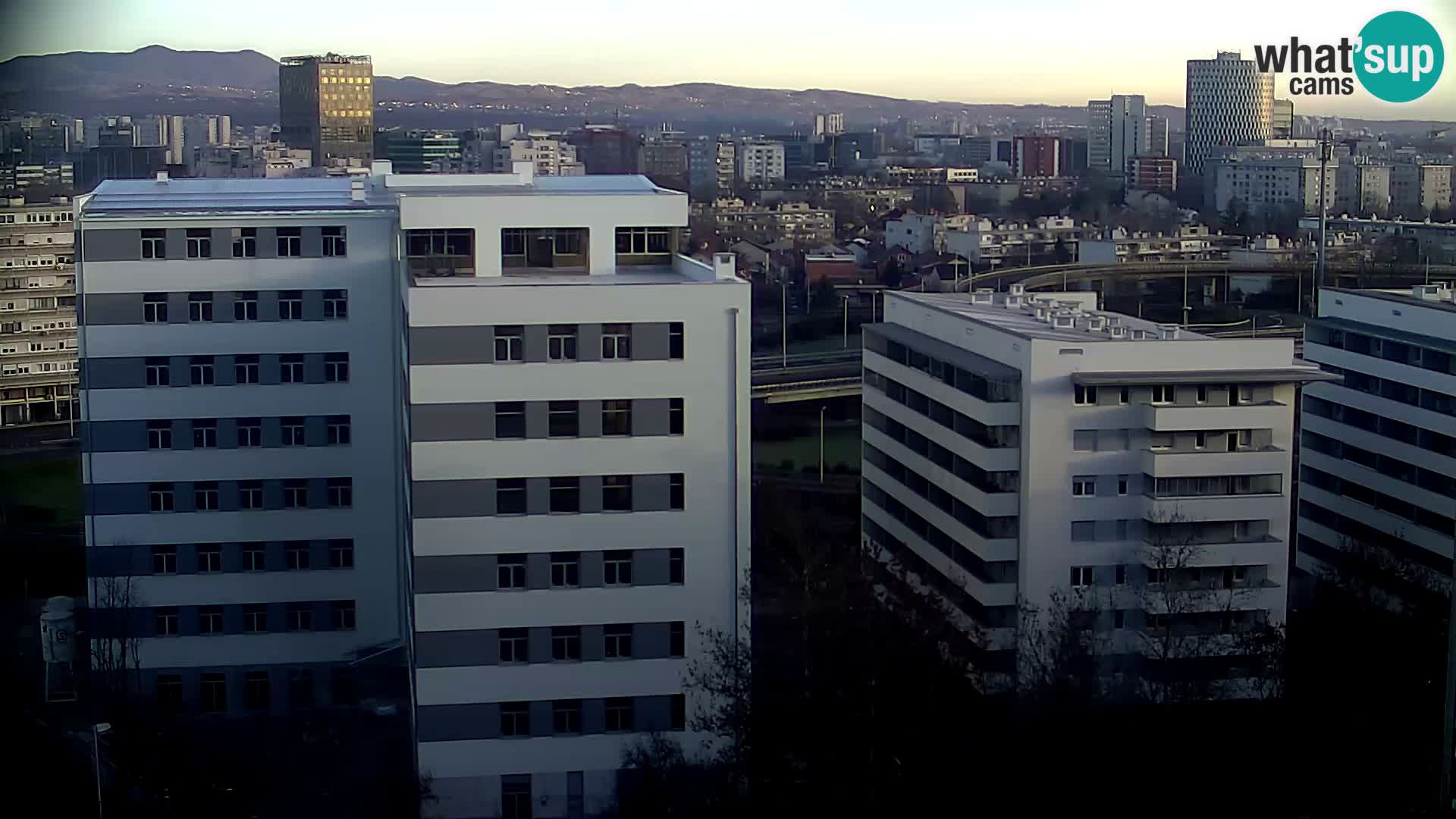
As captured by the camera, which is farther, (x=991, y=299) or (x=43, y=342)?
(x=43, y=342)

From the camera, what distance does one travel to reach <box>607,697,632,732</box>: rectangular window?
155 inches

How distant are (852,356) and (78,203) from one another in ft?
23.0

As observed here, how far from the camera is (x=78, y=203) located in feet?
16.1

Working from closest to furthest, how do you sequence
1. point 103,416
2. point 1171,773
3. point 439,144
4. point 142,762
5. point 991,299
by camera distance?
point 1171,773 → point 142,762 → point 103,416 → point 991,299 → point 439,144

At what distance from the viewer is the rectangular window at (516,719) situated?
12.8ft

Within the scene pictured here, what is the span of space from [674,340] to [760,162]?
49.5 feet

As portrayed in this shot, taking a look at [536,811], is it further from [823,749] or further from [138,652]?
[138,652]

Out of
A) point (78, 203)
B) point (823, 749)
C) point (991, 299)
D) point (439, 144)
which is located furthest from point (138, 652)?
point (439, 144)

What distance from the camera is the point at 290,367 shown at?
15.9 feet

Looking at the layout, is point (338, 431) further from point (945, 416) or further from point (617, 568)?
point (945, 416)

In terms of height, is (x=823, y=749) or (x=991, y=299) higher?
(x=991, y=299)

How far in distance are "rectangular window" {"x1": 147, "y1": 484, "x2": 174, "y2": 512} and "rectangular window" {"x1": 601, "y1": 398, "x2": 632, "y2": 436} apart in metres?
1.58

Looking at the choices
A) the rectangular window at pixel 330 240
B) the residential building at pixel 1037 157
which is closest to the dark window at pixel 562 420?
the rectangular window at pixel 330 240

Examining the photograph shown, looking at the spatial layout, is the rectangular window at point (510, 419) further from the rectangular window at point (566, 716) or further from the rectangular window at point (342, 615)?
the rectangular window at point (342, 615)
